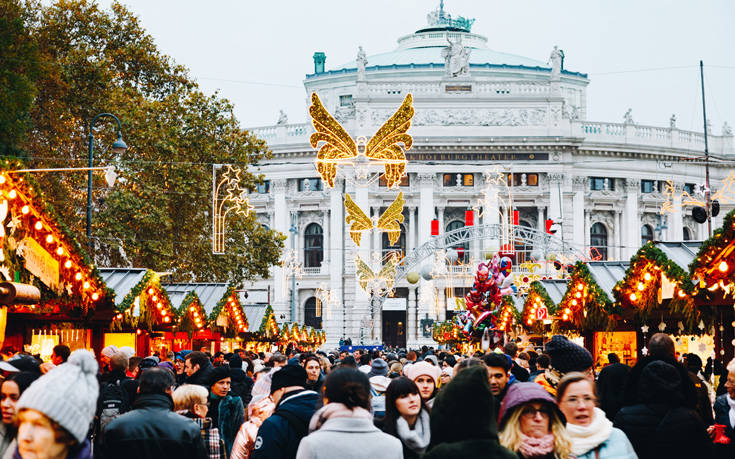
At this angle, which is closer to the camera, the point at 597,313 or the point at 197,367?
the point at 197,367

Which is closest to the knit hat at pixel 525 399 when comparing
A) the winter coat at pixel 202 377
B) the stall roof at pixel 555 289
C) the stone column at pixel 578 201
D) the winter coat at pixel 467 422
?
the winter coat at pixel 467 422

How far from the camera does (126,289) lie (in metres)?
18.4

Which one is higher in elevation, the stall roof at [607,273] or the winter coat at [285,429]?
the stall roof at [607,273]

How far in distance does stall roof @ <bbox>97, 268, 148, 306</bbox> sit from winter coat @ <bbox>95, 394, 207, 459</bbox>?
11.8 metres

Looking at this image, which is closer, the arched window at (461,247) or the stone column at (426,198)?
the arched window at (461,247)

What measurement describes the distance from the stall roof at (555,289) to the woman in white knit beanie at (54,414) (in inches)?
728

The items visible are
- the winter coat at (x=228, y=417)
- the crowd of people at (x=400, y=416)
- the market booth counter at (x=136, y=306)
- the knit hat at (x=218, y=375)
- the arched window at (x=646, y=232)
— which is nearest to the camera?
the crowd of people at (x=400, y=416)

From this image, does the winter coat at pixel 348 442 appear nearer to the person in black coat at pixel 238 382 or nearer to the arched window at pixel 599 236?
the person in black coat at pixel 238 382

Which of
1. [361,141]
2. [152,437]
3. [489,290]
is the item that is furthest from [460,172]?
[152,437]

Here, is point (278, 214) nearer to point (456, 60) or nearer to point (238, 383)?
point (456, 60)

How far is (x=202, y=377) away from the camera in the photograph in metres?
9.79

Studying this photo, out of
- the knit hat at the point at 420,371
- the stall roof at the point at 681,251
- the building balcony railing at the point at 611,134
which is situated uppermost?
the building balcony railing at the point at 611,134

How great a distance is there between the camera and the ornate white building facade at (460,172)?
66375 mm

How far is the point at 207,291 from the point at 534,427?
73.1ft
